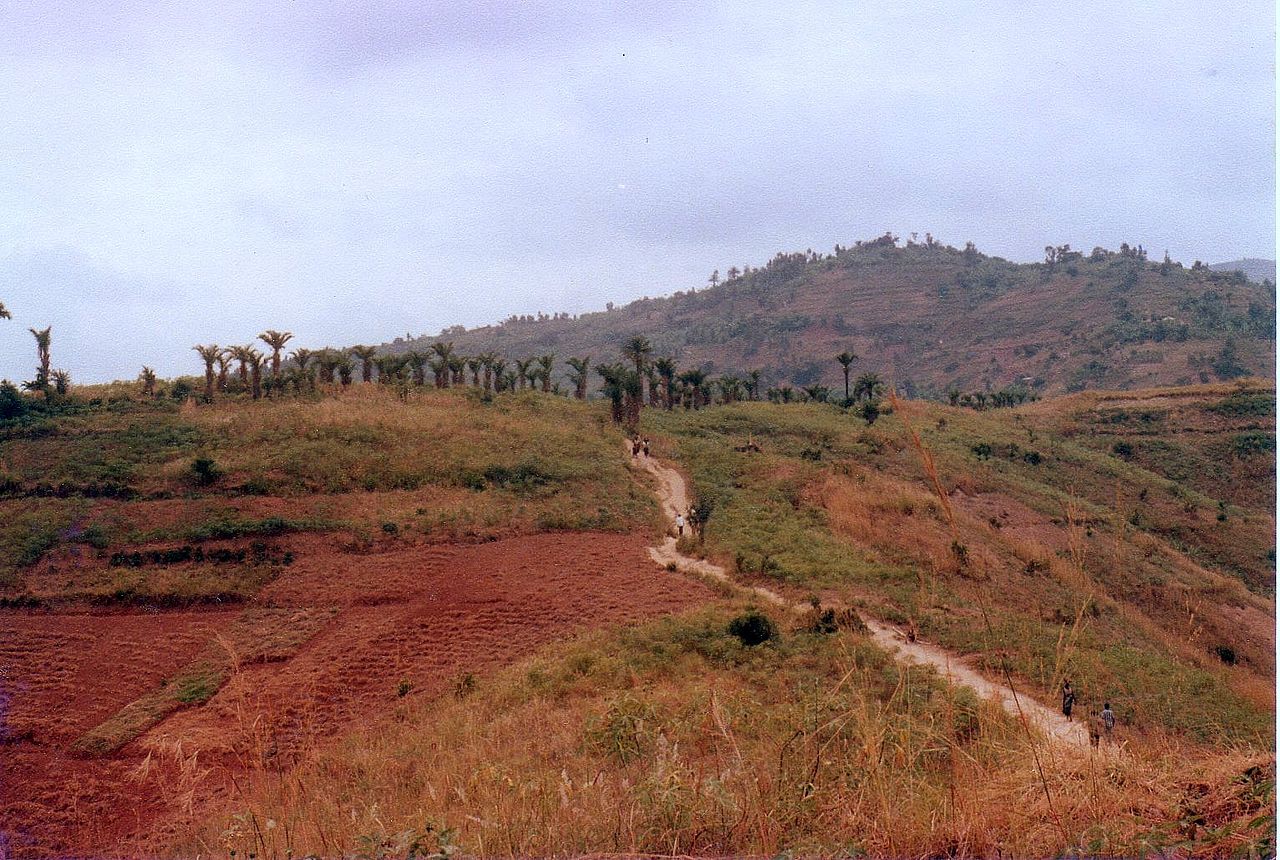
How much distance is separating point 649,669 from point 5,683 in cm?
1140

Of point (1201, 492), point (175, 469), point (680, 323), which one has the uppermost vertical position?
point (680, 323)

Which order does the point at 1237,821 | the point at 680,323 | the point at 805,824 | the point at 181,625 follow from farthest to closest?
the point at 680,323, the point at 181,625, the point at 805,824, the point at 1237,821

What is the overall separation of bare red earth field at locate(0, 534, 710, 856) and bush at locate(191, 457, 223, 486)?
20.0ft

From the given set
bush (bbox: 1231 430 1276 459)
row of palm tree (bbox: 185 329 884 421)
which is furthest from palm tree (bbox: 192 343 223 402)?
bush (bbox: 1231 430 1276 459)

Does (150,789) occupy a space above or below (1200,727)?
below

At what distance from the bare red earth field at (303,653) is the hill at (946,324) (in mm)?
79147

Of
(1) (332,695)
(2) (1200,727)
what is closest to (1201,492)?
(2) (1200,727)

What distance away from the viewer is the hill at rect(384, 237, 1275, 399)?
8294cm

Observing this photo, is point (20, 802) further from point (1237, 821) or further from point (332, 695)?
point (1237, 821)

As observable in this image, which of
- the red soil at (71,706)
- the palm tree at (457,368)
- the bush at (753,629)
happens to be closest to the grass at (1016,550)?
the bush at (753,629)

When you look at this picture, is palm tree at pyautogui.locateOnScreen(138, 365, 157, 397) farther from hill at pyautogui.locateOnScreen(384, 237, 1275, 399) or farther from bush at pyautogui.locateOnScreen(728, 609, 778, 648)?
hill at pyautogui.locateOnScreen(384, 237, 1275, 399)

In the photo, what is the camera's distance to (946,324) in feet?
392

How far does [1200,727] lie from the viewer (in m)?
8.74

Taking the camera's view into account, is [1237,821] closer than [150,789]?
Yes
